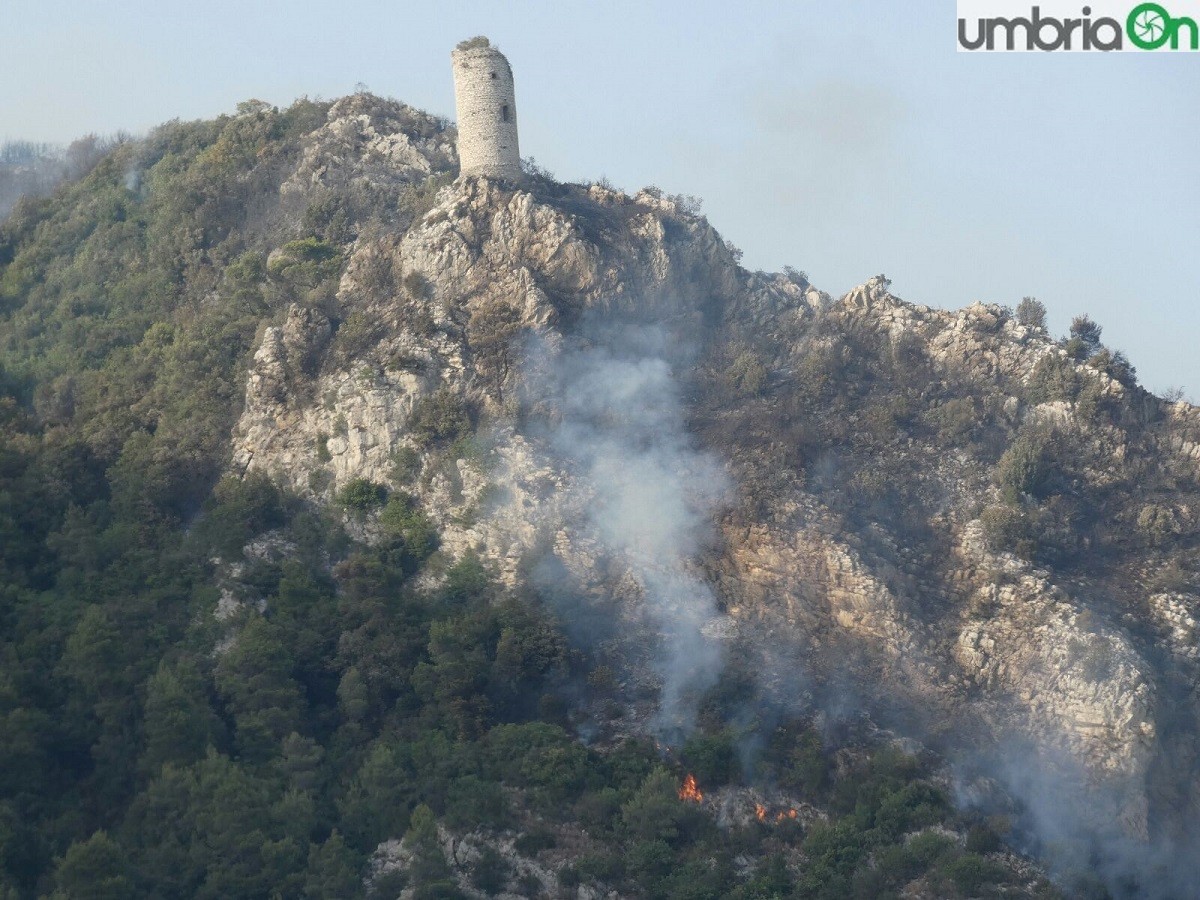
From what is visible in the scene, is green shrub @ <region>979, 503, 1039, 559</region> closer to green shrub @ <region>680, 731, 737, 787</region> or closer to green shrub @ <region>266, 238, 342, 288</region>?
green shrub @ <region>680, 731, 737, 787</region>

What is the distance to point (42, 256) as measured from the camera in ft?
246

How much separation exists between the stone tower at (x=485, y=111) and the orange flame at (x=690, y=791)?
23.7 metres

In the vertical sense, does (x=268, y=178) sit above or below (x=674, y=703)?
above

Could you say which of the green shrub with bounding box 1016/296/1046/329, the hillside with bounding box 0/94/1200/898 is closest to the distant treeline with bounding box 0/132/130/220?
the hillside with bounding box 0/94/1200/898

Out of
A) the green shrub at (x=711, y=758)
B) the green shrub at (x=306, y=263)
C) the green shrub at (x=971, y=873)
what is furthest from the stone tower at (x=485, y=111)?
the green shrub at (x=971, y=873)

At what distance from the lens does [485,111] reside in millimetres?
65375

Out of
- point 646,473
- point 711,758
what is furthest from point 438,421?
point 711,758

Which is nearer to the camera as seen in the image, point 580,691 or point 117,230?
point 580,691

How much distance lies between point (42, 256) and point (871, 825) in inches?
1668

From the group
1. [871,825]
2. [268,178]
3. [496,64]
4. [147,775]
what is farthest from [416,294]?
[871,825]

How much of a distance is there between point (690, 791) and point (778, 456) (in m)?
12.4

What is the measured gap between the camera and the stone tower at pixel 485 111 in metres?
64.9

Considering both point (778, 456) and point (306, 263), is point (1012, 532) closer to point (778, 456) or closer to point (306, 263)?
point (778, 456)

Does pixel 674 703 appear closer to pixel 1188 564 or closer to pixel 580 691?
pixel 580 691
